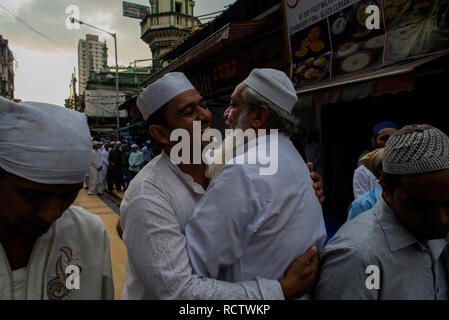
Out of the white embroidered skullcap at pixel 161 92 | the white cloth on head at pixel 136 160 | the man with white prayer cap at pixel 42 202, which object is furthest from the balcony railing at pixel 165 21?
the man with white prayer cap at pixel 42 202

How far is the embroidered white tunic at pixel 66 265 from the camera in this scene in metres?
1.00

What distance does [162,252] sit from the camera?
996 mm

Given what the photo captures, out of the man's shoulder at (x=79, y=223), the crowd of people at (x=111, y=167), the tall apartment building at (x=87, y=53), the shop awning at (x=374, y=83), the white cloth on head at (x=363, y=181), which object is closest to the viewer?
the man's shoulder at (x=79, y=223)

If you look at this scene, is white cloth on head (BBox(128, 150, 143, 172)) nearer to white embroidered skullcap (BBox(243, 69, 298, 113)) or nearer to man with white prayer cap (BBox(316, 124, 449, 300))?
white embroidered skullcap (BBox(243, 69, 298, 113))

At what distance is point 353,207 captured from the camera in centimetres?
222

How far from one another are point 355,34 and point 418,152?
369cm

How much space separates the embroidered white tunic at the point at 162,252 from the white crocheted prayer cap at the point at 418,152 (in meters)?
0.64

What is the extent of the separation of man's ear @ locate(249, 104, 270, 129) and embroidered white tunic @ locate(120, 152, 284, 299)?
0.48 m

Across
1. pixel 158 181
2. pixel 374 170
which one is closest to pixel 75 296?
pixel 158 181

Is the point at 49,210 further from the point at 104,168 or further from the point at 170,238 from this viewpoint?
the point at 104,168

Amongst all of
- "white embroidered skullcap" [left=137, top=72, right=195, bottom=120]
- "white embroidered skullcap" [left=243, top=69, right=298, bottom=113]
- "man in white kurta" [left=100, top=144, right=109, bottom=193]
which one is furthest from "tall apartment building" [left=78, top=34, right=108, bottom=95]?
"white embroidered skullcap" [left=243, top=69, right=298, bottom=113]

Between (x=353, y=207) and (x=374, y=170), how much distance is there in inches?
13.0

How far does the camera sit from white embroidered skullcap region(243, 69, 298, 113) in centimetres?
134

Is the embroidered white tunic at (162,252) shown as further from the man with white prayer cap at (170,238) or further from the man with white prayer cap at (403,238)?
the man with white prayer cap at (403,238)
